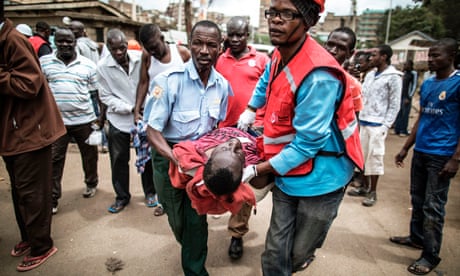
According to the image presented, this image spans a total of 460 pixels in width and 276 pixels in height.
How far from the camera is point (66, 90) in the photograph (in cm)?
344

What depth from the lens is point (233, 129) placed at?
6.77 feet

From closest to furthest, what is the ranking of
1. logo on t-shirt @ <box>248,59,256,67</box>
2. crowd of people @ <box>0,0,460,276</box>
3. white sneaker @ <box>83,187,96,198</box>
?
crowd of people @ <box>0,0,460,276</box>, logo on t-shirt @ <box>248,59,256,67</box>, white sneaker @ <box>83,187,96,198</box>

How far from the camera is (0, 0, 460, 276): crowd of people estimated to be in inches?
61.7

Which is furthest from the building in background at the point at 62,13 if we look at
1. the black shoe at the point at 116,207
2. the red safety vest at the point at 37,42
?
the black shoe at the point at 116,207

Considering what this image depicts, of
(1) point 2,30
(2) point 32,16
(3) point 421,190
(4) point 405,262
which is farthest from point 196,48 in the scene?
(2) point 32,16

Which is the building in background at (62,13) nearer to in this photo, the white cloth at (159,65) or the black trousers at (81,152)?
the black trousers at (81,152)

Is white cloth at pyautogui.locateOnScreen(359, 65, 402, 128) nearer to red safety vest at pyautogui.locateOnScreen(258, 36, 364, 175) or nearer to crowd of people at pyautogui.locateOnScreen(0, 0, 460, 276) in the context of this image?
crowd of people at pyautogui.locateOnScreen(0, 0, 460, 276)

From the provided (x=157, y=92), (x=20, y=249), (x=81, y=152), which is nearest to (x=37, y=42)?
(x=81, y=152)

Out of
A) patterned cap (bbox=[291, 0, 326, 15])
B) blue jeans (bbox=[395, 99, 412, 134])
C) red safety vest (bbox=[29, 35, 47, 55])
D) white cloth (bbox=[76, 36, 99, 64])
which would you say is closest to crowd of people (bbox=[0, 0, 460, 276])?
patterned cap (bbox=[291, 0, 326, 15])

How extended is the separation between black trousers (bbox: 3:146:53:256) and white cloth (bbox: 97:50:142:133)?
1.01 meters

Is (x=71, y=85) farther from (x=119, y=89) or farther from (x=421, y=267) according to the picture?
(x=421, y=267)

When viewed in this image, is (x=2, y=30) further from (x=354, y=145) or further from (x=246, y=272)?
(x=246, y=272)

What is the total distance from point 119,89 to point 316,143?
277 centimetres

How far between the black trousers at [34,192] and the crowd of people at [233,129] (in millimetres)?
11
